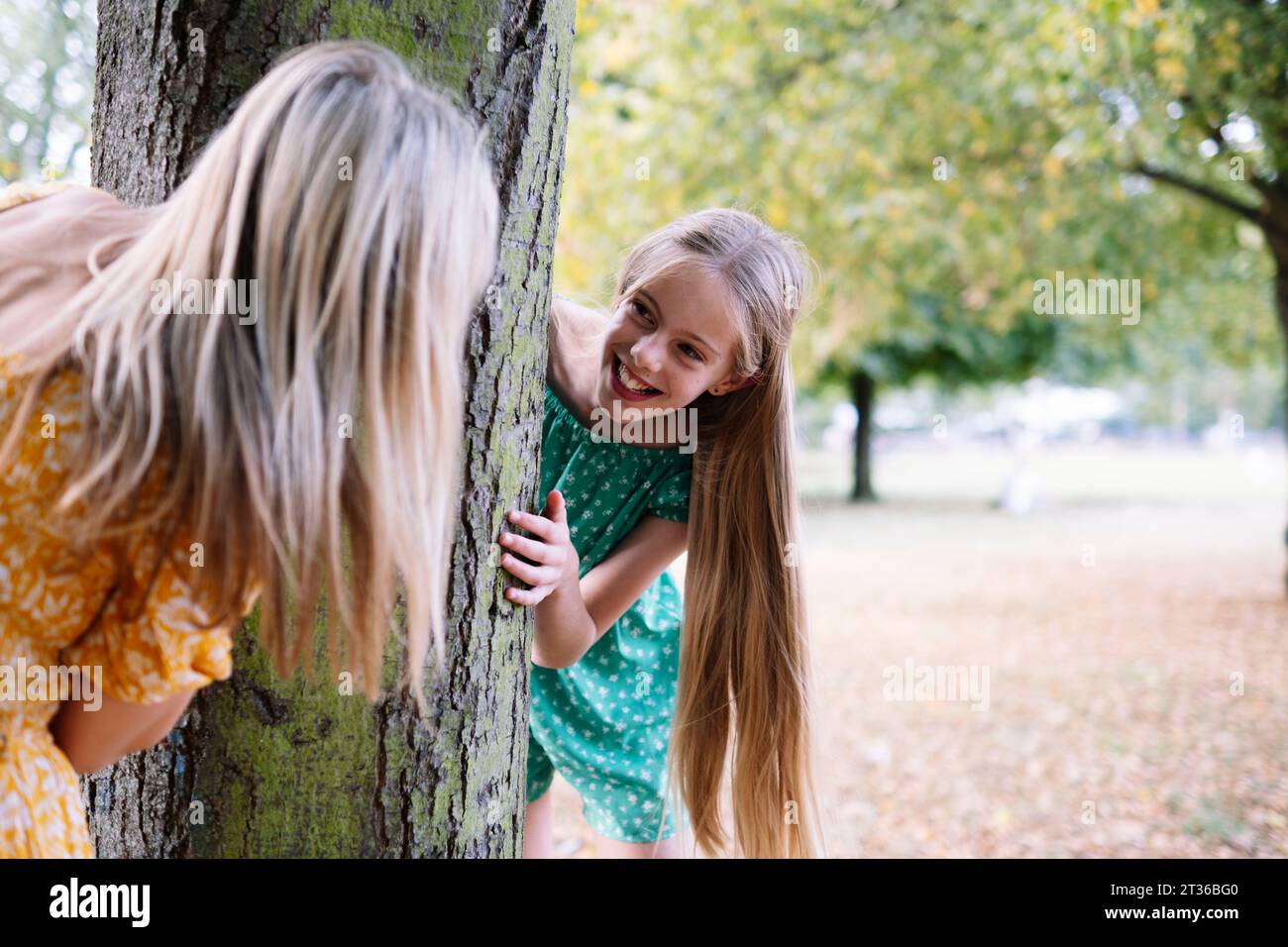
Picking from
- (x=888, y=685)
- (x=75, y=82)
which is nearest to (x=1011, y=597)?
(x=888, y=685)

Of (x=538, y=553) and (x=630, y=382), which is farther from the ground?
(x=630, y=382)

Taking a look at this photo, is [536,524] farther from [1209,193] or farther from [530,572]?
[1209,193]


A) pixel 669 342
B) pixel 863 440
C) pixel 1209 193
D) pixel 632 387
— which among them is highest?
pixel 1209 193

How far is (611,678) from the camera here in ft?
9.08

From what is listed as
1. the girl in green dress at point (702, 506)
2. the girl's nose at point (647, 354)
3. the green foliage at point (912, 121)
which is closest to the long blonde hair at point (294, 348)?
the girl's nose at point (647, 354)

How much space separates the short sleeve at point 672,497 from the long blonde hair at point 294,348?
1.18m

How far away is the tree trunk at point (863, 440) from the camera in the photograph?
25.8m

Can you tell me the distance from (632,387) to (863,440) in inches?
954

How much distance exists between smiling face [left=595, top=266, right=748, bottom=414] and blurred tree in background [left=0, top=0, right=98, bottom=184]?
418cm

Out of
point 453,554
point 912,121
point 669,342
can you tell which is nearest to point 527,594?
point 453,554

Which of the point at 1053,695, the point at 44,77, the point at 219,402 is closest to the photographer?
the point at 219,402

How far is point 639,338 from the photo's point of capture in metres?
2.40

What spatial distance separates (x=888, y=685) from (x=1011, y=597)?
176 inches

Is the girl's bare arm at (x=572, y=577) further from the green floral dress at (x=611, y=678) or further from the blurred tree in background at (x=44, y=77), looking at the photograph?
the blurred tree in background at (x=44, y=77)
